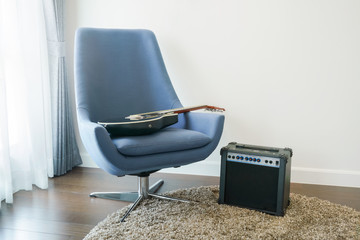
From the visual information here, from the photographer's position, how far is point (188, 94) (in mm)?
2602

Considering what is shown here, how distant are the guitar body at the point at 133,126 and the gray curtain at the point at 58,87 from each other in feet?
2.75

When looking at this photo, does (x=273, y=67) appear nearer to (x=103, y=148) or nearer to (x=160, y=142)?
(x=160, y=142)

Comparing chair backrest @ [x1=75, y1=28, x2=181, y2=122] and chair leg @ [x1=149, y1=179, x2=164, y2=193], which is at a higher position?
chair backrest @ [x1=75, y1=28, x2=181, y2=122]

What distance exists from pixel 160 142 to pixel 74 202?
74 centimetres

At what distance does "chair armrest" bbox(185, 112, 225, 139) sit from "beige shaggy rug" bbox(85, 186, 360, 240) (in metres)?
0.44

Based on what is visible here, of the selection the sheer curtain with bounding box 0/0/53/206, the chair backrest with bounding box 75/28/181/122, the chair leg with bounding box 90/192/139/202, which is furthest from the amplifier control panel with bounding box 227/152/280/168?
the sheer curtain with bounding box 0/0/53/206

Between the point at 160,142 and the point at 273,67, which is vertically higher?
the point at 273,67

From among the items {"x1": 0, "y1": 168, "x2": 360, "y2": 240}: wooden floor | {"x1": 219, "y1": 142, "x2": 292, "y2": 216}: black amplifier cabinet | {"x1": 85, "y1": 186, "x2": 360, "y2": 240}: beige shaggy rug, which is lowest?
{"x1": 0, "y1": 168, "x2": 360, "y2": 240}: wooden floor

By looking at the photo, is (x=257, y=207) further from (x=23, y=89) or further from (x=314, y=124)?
(x=23, y=89)

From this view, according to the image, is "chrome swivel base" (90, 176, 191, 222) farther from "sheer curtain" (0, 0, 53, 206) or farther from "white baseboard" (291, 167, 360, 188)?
"white baseboard" (291, 167, 360, 188)

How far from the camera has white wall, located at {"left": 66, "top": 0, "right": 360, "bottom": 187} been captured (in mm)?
2355

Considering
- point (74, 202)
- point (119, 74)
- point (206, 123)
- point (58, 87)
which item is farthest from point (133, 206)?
point (58, 87)

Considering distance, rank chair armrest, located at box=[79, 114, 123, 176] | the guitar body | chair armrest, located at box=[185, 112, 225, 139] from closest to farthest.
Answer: chair armrest, located at box=[79, 114, 123, 176]
the guitar body
chair armrest, located at box=[185, 112, 225, 139]

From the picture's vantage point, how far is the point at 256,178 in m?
1.90
